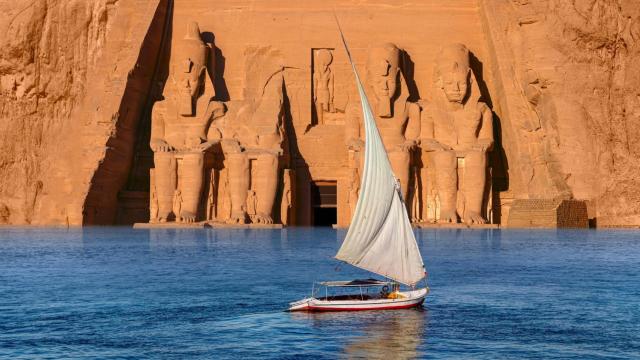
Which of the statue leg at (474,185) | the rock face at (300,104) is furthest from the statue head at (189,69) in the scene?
the statue leg at (474,185)

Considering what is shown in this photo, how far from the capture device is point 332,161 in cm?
4272

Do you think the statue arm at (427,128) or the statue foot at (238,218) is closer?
the statue foot at (238,218)

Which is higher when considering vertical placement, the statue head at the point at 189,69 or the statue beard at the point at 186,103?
the statue head at the point at 189,69

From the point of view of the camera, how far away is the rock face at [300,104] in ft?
129

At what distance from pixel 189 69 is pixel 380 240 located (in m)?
25.4

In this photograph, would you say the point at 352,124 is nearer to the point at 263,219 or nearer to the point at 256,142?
the point at 256,142

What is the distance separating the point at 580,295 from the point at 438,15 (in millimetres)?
26055

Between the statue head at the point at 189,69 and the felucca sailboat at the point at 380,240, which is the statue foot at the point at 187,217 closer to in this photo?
the statue head at the point at 189,69

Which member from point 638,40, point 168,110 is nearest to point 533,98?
point 638,40

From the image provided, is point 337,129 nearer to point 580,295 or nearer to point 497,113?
point 497,113

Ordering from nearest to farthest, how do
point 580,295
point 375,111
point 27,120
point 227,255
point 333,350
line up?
point 333,350 → point 580,295 → point 227,255 → point 375,111 → point 27,120

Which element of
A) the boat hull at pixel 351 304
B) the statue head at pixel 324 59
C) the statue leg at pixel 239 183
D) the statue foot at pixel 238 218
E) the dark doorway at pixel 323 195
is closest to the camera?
the boat hull at pixel 351 304

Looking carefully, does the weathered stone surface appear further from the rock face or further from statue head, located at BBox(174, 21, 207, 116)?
statue head, located at BBox(174, 21, 207, 116)

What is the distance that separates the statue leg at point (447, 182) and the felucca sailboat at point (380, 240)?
22.2 meters
